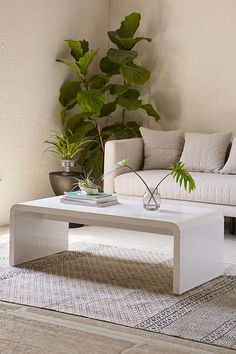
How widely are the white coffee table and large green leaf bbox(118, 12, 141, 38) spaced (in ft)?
8.05

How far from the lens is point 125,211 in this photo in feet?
15.5

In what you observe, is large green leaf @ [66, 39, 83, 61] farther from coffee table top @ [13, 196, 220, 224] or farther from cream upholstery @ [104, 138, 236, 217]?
coffee table top @ [13, 196, 220, 224]

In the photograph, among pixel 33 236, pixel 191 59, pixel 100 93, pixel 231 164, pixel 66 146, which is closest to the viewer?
pixel 33 236

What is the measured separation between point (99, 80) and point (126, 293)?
3151mm

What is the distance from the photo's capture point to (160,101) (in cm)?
737

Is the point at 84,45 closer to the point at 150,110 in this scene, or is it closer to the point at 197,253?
the point at 150,110

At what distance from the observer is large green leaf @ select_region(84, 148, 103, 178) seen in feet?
22.8

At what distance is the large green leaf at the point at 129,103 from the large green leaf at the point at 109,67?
0.31 m

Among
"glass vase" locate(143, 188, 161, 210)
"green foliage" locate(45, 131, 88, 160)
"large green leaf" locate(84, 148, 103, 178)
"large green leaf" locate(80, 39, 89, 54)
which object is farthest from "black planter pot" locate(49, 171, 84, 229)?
"glass vase" locate(143, 188, 161, 210)

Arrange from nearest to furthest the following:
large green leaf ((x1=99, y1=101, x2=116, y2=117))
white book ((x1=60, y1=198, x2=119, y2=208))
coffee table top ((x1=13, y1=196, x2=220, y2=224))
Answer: coffee table top ((x1=13, y1=196, x2=220, y2=224))
white book ((x1=60, y1=198, x2=119, y2=208))
large green leaf ((x1=99, y1=101, x2=116, y2=117))

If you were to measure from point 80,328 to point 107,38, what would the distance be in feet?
14.7

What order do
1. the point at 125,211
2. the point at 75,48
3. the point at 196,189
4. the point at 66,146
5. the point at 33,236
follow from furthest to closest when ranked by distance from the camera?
1. the point at 75,48
2. the point at 66,146
3. the point at 196,189
4. the point at 33,236
5. the point at 125,211

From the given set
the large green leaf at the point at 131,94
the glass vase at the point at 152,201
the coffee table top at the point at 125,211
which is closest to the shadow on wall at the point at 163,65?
the large green leaf at the point at 131,94

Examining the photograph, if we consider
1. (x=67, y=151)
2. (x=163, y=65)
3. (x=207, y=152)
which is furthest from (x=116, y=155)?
(x=163, y=65)
